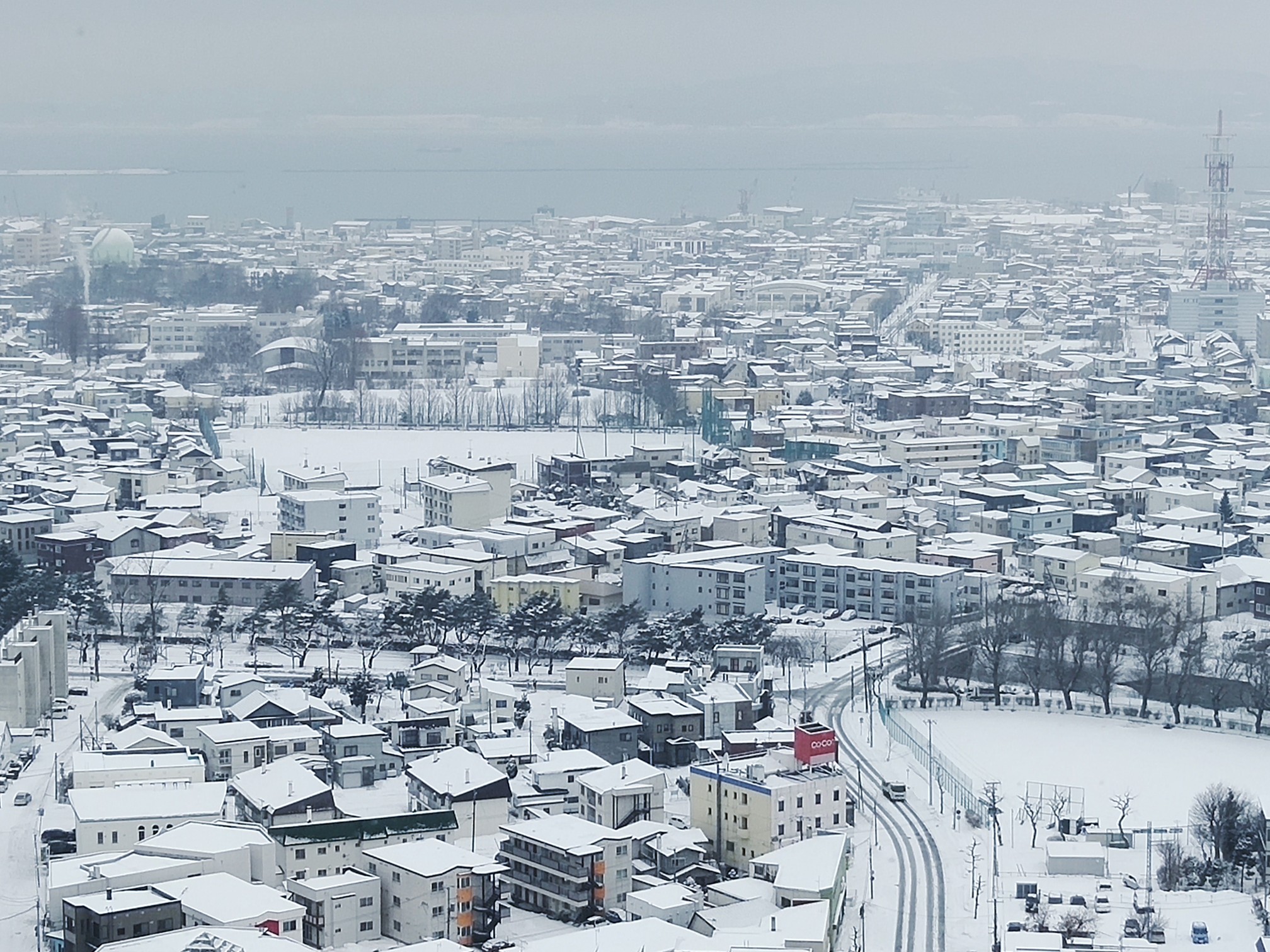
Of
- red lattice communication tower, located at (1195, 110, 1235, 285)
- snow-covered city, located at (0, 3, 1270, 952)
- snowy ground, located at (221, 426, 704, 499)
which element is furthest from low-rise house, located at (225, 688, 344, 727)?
red lattice communication tower, located at (1195, 110, 1235, 285)

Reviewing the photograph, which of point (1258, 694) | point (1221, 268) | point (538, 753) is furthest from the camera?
point (1221, 268)

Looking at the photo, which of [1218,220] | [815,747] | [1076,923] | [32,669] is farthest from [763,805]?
[1218,220]

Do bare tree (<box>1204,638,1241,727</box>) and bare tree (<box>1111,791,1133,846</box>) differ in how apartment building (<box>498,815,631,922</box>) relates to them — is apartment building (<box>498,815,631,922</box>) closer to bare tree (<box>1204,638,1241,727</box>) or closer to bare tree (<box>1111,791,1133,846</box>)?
bare tree (<box>1111,791,1133,846</box>)

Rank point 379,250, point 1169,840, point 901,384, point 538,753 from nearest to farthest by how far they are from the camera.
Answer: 1. point 1169,840
2. point 538,753
3. point 901,384
4. point 379,250

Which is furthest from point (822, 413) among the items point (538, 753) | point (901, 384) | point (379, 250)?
point (379, 250)

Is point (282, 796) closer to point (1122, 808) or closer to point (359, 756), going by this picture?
point (359, 756)

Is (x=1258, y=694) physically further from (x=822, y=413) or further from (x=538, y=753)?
(x=822, y=413)

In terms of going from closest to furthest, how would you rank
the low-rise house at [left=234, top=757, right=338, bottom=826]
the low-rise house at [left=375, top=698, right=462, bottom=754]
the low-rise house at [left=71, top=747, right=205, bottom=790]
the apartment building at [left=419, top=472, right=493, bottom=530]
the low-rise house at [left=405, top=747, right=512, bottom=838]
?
1. the low-rise house at [left=234, top=757, right=338, bottom=826]
2. the low-rise house at [left=405, top=747, right=512, bottom=838]
3. the low-rise house at [left=71, top=747, right=205, bottom=790]
4. the low-rise house at [left=375, top=698, right=462, bottom=754]
5. the apartment building at [left=419, top=472, right=493, bottom=530]
